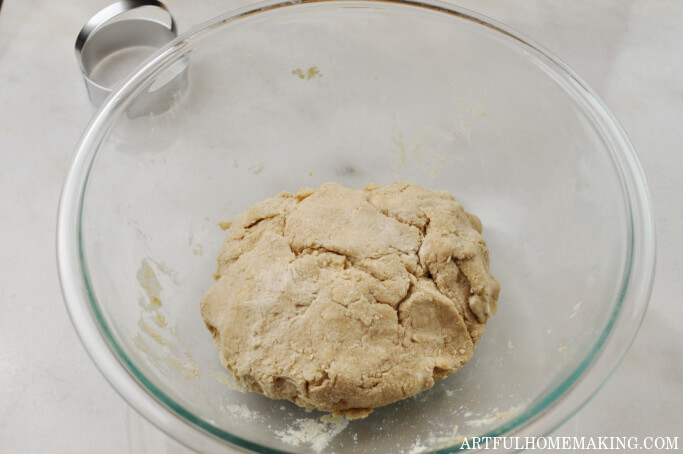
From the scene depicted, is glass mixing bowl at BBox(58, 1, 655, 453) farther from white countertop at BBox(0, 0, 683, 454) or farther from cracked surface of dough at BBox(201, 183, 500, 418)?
white countertop at BBox(0, 0, 683, 454)

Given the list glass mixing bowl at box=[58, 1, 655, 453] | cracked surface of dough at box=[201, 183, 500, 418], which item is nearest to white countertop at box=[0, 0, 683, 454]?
glass mixing bowl at box=[58, 1, 655, 453]

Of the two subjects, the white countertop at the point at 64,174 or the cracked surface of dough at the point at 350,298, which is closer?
the cracked surface of dough at the point at 350,298

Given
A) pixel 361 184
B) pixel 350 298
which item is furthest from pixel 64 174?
pixel 350 298

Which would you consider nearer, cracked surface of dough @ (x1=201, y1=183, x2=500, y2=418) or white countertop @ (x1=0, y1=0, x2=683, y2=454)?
cracked surface of dough @ (x1=201, y1=183, x2=500, y2=418)

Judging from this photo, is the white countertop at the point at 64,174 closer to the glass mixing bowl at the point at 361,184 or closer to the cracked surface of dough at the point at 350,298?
the glass mixing bowl at the point at 361,184

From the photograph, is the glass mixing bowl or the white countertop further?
the white countertop

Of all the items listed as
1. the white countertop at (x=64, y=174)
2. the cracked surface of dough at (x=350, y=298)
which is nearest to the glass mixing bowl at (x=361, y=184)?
the cracked surface of dough at (x=350, y=298)
